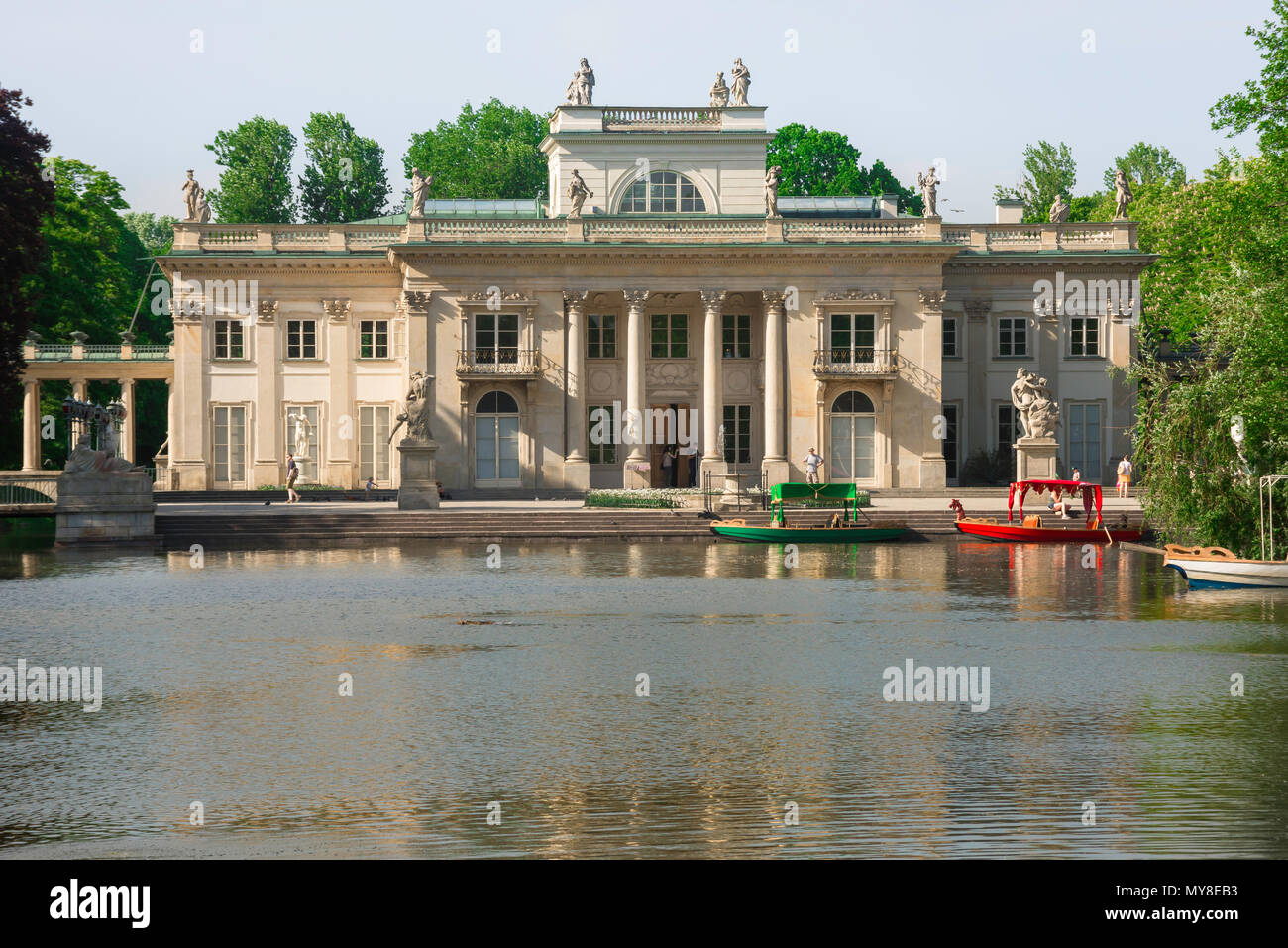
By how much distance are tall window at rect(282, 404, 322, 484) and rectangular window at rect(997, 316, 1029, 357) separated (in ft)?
96.0

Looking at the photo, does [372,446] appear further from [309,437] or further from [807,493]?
[807,493]

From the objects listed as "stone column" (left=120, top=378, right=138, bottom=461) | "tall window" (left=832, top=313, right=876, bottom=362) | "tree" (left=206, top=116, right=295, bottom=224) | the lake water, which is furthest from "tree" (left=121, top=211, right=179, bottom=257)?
the lake water

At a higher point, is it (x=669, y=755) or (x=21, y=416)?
(x=21, y=416)

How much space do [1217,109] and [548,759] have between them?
35.4 meters

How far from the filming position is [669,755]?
11.6 m

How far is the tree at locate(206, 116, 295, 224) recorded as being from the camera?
9162 centimetres

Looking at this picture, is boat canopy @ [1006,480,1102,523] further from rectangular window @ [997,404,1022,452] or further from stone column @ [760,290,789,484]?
rectangular window @ [997,404,1022,452]

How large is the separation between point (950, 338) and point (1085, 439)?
7140 millimetres

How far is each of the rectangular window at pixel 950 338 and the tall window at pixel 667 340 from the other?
11173 mm

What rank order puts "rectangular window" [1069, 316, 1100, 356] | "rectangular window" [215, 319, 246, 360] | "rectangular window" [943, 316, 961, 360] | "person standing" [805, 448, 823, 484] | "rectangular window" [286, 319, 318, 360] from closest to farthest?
"person standing" [805, 448, 823, 484] < "rectangular window" [215, 319, 246, 360] < "rectangular window" [286, 319, 318, 360] < "rectangular window" [1069, 316, 1100, 356] < "rectangular window" [943, 316, 961, 360]

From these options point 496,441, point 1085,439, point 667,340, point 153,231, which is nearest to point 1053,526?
point 1085,439

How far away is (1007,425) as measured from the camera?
61281 millimetres

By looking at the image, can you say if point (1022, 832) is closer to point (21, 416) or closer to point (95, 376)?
point (95, 376)
